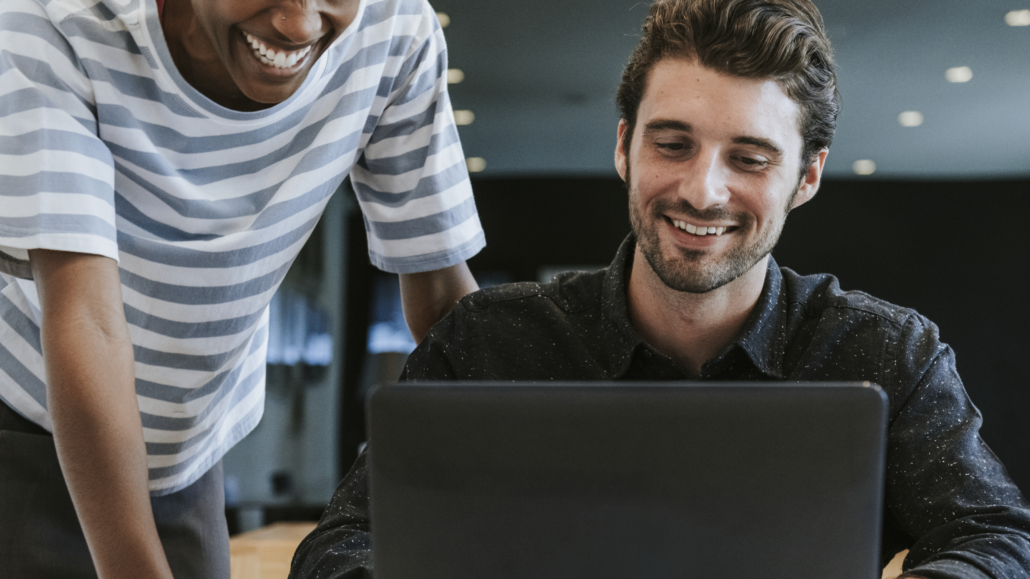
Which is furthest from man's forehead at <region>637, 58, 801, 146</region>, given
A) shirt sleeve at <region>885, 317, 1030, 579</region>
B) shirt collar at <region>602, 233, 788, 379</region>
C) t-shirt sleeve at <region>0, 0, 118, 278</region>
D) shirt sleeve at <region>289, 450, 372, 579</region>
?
t-shirt sleeve at <region>0, 0, 118, 278</region>

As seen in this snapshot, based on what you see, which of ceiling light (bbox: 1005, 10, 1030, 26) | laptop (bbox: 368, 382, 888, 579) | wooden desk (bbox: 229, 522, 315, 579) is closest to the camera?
laptop (bbox: 368, 382, 888, 579)

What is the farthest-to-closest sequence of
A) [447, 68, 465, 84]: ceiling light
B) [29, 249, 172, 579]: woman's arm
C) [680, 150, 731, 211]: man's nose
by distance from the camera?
[447, 68, 465, 84]: ceiling light < [680, 150, 731, 211]: man's nose < [29, 249, 172, 579]: woman's arm

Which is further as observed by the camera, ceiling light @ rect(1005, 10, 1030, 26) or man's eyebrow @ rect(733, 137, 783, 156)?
ceiling light @ rect(1005, 10, 1030, 26)

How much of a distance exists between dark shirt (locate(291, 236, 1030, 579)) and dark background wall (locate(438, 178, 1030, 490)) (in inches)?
194

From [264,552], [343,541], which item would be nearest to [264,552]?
[264,552]

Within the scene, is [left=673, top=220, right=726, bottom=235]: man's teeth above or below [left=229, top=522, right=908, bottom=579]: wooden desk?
above

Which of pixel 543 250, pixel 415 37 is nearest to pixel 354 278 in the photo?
pixel 543 250

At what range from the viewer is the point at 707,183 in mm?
1137

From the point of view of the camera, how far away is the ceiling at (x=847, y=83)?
5.21m

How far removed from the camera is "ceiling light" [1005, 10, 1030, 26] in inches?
201

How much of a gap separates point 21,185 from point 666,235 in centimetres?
76

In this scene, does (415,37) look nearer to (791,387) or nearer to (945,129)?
(791,387)

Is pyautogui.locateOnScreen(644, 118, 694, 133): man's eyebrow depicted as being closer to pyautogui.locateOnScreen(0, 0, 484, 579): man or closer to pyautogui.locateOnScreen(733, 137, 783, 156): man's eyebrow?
pyautogui.locateOnScreen(733, 137, 783, 156): man's eyebrow

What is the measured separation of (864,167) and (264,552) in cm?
475
